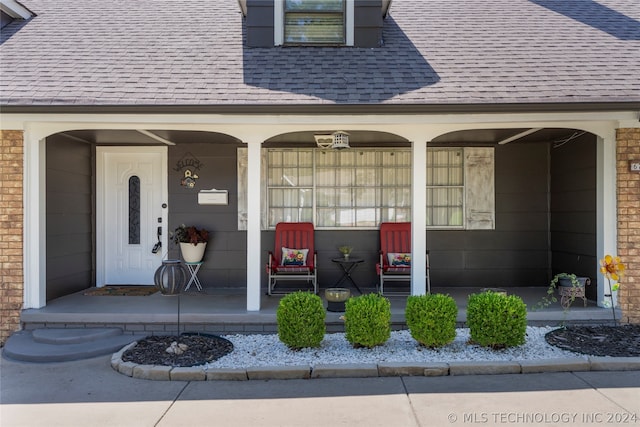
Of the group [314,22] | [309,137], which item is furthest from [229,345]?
[314,22]

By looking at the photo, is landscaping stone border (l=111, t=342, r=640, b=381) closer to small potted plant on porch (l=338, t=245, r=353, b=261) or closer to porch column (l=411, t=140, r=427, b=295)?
porch column (l=411, t=140, r=427, b=295)

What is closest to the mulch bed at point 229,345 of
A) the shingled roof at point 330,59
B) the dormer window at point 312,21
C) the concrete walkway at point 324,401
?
the concrete walkway at point 324,401

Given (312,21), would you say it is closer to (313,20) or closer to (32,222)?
(313,20)

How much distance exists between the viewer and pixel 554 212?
7.34 m

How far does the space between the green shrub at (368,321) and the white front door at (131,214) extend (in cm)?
382

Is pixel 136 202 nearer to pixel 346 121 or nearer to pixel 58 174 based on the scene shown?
pixel 58 174

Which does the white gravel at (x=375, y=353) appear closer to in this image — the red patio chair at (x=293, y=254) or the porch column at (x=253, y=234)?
the porch column at (x=253, y=234)

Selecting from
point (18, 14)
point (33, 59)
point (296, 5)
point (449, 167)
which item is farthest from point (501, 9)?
point (18, 14)

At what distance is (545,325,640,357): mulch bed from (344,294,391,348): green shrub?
1.75 metres

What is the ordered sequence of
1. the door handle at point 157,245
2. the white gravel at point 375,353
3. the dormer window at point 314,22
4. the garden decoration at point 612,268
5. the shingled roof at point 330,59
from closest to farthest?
the white gravel at point 375,353 → the garden decoration at point 612,268 → the shingled roof at point 330,59 → the dormer window at point 314,22 → the door handle at point 157,245

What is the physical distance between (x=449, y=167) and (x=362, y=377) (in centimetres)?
416

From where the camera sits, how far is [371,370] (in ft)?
14.4

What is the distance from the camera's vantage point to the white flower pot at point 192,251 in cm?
713

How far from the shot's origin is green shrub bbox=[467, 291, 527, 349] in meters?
4.68
